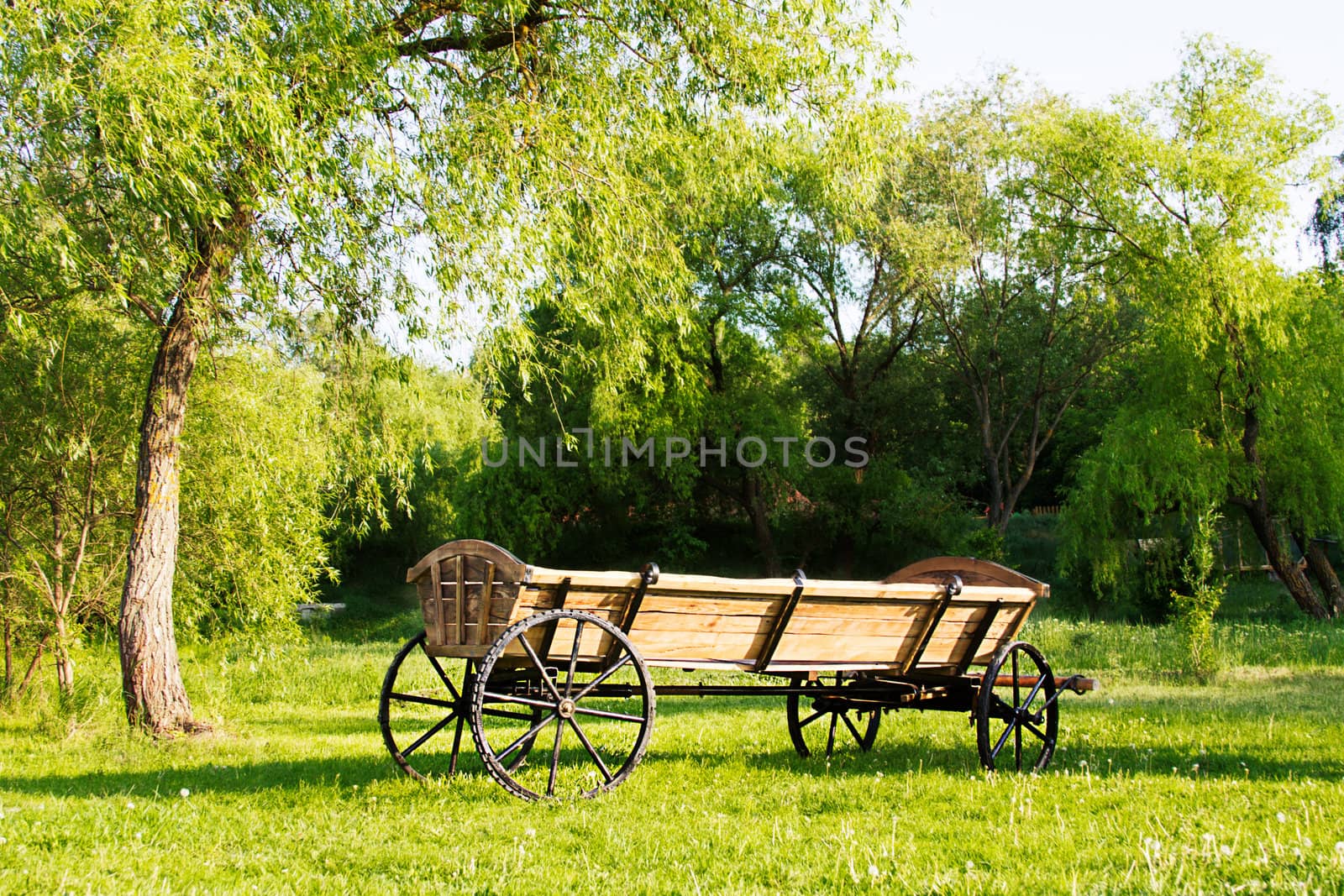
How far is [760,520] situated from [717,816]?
22881 millimetres

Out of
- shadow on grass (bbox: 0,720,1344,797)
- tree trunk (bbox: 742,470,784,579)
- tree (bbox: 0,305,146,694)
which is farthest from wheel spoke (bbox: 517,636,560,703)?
tree trunk (bbox: 742,470,784,579)

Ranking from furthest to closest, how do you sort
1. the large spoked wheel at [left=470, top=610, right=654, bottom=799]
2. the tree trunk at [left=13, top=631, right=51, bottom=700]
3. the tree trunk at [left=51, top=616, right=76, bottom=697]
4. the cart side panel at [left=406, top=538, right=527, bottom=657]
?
the tree trunk at [left=13, top=631, right=51, bottom=700] → the tree trunk at [left=51, top=616, right=76, bottom=697] → the cart side panel at [left=406, top=538, right=527, bottom=657] → the large spoked wheel at [left=470, top=610, right=654, bottom=799]

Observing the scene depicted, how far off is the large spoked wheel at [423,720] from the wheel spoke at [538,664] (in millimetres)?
416

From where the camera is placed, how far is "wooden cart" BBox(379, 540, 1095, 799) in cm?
498

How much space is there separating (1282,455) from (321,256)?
54.8 feet

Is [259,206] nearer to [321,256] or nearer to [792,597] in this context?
[321,256]

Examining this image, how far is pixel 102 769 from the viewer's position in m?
6.60

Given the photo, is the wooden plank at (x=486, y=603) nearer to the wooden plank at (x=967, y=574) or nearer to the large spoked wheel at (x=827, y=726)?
the large spoked wheel at (x=827, y=726)

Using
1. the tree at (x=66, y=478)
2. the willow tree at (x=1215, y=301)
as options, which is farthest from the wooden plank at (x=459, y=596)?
the willow tree at (x=1215, y=301)

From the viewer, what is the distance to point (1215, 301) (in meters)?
17.5

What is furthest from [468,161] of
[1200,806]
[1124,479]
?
[1124,479]

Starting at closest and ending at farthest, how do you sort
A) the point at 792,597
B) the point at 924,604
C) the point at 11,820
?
the point at 11,820
the point at 792,597
the point at 924,604

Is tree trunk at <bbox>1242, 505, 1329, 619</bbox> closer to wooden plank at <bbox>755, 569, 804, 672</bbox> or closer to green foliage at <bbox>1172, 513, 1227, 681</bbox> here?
green foliage at <bbox>1172, 513, 1227, 681</bbox>

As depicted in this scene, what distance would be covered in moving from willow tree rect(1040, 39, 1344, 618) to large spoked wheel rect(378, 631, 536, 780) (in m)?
12.8
